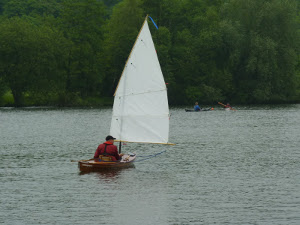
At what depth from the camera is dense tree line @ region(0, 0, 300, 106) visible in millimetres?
110938

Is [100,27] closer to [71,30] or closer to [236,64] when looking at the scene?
[71,30]

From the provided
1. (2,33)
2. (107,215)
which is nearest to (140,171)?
(107,215)

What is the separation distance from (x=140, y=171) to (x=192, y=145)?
14333mm

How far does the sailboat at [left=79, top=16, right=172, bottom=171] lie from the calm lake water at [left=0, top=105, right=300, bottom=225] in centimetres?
199

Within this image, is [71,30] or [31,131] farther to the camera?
[71,30]

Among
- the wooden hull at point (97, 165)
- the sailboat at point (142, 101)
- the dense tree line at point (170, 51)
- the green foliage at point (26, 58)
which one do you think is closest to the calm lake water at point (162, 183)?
the wooden hull at point (97, 165)

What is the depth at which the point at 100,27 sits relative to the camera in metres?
125

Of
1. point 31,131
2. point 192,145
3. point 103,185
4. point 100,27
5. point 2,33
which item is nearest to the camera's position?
point 103,185

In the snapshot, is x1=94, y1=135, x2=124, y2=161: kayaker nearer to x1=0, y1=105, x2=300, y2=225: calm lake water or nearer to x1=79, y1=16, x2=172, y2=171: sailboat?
x1=0, y1=105, x2=300, y2=225: calm lake water

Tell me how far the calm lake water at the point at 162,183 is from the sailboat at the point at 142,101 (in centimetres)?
199

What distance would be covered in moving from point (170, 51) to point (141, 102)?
91.3 metres

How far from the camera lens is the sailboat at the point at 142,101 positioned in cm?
3550

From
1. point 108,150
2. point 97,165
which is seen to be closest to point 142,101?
point 108,150

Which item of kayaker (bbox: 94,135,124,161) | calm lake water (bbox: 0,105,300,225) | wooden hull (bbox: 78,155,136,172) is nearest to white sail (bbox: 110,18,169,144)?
calm lake water (bbox: 0,105,300,225)
